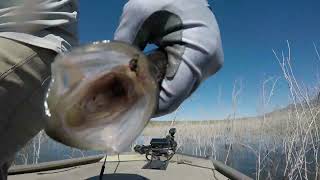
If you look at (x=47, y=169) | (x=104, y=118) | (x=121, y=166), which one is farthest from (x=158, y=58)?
(x=47, y=169)

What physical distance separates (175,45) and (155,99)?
15cm

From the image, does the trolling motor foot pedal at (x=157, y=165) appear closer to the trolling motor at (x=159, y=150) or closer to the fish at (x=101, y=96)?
the trolling motor at (x=159, y=150)

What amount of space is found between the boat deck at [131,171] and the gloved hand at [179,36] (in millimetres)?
1373

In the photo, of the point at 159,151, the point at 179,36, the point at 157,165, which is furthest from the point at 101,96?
the point at 159,151

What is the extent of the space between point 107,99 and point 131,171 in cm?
180

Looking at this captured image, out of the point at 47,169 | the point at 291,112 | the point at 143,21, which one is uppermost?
the point at 143,21

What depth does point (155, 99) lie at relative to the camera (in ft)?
2.75

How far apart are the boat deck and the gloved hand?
137cm

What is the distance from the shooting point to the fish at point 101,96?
787 millimetres

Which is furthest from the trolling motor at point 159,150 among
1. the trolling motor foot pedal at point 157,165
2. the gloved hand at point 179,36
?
the gloved hand at point 179,36

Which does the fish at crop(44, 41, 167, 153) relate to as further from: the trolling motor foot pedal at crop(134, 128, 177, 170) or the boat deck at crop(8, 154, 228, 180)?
the trolling motor foot pedal at crop(134, 128, 177, 170)

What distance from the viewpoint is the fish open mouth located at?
823mm

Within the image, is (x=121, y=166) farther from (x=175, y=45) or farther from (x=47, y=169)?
(x=175, y=45)

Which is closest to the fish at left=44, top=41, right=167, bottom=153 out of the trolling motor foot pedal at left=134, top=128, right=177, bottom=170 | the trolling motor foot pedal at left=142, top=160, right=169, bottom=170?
the trolling motor foot pedal at left=142, top=160, right=169, bottom=170
